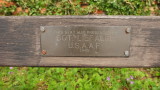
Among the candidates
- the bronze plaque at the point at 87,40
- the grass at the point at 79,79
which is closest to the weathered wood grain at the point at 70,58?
the bronze plaque at the point at 87,40

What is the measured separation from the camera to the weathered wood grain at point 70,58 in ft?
3.87

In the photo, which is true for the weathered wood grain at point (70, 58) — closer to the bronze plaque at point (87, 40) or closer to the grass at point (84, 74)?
the bronze plaque at point (87, 40)

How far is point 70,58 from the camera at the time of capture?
1.24m

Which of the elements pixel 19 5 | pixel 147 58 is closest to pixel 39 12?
pixel 19 5

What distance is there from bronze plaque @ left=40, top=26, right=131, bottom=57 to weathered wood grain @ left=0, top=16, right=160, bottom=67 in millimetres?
36

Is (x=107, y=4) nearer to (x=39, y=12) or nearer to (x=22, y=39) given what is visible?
(x=39, y=12)

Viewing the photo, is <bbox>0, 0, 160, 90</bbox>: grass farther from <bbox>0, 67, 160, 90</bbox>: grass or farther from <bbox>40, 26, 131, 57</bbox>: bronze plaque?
<bbox>40, 26, 131, 57</bbox>: bronze plaque

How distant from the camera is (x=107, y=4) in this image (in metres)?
3.65

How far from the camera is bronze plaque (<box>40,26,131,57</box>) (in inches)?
46.0

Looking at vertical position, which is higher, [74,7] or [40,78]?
[74,7]

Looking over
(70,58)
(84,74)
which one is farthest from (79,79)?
(70,58)

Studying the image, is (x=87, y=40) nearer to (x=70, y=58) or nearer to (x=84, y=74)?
(x=70, y=58)

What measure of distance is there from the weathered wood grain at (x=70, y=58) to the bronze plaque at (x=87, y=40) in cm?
4

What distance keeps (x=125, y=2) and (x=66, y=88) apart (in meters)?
1.95
